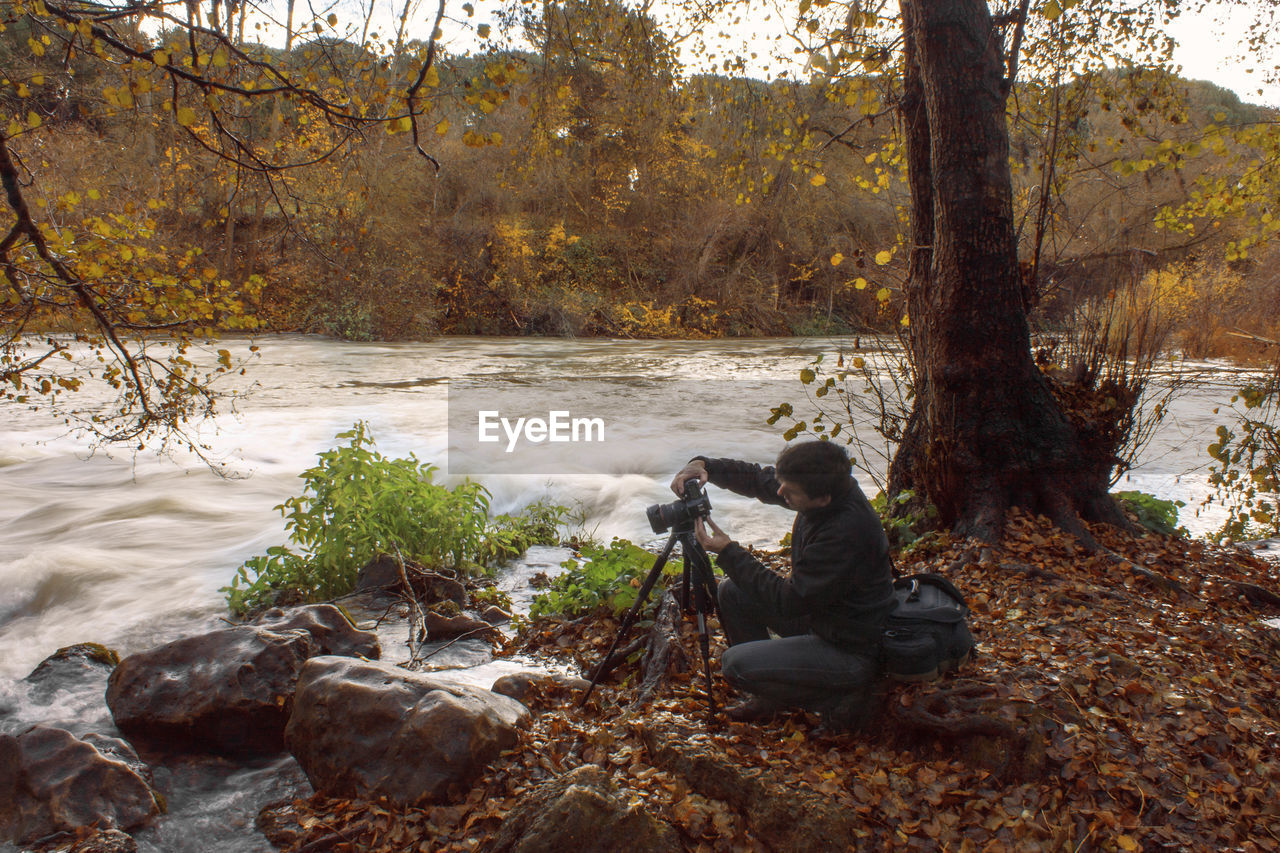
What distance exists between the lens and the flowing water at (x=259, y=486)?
5.65 meters

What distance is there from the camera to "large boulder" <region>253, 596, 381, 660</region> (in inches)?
199

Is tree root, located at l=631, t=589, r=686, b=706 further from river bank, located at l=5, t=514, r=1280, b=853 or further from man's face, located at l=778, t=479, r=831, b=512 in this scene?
man's face, located at l=778, t=479, r=831, b=512

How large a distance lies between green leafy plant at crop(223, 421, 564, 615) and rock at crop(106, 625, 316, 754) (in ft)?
5.23

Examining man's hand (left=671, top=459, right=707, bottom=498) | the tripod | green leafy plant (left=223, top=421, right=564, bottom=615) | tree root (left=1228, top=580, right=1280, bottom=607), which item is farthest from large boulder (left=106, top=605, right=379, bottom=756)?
tree root (left=1228, top=580, right=1280, bottom=607)

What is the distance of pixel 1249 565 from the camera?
598 cm

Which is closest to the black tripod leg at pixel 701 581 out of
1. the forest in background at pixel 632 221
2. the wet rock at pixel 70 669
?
the wet rock at pixel 70 669

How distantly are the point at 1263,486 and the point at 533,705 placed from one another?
16.1 ft

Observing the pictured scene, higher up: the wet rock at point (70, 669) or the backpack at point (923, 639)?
the backpack at point (923, 639)

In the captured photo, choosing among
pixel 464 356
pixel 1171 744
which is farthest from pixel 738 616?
pixel 464 356

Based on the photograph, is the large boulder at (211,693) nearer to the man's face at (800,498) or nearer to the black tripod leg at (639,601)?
the black tripod leg at (639,601)

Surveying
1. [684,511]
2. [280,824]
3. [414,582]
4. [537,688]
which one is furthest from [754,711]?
[414,582]

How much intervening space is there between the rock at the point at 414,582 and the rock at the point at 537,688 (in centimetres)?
176

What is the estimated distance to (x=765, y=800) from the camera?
9.88ft

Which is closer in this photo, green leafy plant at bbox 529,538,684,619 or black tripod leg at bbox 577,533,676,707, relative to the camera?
black tripod leg at bbox 577,533,676,707
